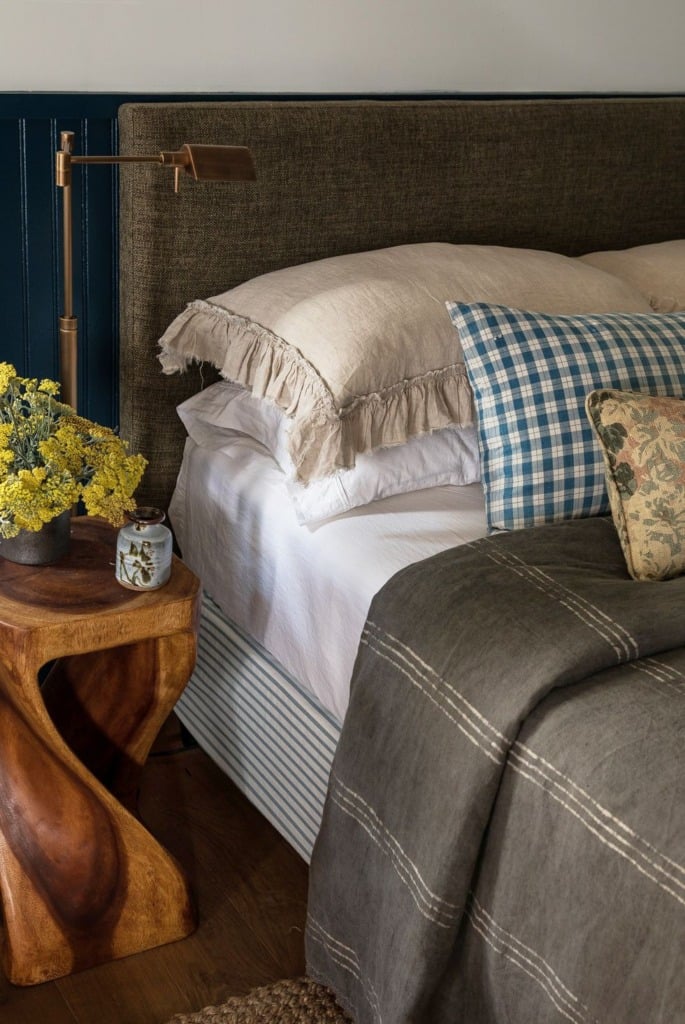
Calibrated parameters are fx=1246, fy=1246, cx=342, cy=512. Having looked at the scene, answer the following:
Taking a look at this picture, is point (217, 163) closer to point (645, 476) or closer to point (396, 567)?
point (396, 567)

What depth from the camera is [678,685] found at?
1486 millimetres

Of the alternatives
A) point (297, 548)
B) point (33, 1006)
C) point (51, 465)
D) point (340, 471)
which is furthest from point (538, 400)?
point (33, 1006)

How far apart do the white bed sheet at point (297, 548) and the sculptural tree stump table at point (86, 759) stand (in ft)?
0.62

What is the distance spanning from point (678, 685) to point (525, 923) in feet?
1.10

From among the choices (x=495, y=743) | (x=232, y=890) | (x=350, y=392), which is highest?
(x=350, y=392)

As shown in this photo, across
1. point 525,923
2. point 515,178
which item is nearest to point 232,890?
point 525,923

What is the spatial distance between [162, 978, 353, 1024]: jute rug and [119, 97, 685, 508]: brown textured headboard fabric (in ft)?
2.94

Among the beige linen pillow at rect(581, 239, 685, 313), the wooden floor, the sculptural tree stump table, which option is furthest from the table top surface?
the beige linen pillow at rect(581, 239, 685, 313)

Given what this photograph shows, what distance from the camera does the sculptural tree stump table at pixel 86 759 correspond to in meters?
1.71

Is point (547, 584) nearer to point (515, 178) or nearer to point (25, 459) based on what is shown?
point (25, 459)

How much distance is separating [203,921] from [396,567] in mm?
657

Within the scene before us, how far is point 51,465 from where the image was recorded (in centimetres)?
172

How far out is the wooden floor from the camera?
180 centimetres

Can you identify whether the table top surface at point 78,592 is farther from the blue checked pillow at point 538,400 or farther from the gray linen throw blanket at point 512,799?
the blue checked pillow at point 538,400
